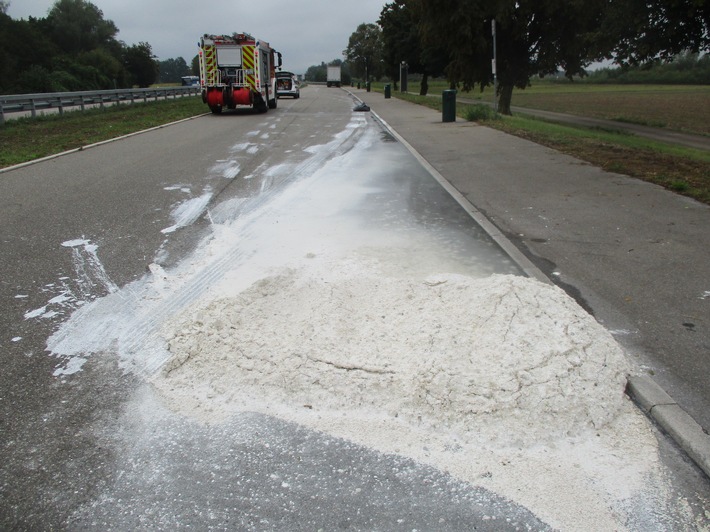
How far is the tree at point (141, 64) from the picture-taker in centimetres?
9812

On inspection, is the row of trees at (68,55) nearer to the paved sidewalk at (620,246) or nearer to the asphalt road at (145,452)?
the paved sidewalk at (620,246)

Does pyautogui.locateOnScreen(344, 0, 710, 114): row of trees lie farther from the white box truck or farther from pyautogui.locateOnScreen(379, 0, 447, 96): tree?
the white box truck

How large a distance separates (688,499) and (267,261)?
402 centimetres

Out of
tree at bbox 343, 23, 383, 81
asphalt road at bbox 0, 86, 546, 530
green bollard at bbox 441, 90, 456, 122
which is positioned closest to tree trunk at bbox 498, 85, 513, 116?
green bollard at bbox 441, 90, 456, 122

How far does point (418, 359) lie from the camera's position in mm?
3686

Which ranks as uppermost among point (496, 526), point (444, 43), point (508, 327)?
point (444, 43)

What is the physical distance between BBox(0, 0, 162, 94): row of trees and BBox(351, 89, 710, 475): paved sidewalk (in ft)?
176

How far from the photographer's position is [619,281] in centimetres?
537

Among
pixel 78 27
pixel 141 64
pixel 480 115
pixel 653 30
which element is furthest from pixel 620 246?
pixel 78 27

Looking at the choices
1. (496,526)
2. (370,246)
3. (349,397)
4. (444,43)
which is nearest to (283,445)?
(349,397)

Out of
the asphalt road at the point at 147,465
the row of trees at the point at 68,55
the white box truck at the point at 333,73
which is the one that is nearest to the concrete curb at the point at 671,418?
the asphalt road at the point at 147,465

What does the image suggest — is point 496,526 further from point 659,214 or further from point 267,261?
point 659,214

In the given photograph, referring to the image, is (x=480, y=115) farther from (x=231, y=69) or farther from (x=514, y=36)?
(x=231, y=69)

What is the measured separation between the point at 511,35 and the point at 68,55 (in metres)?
76.0
